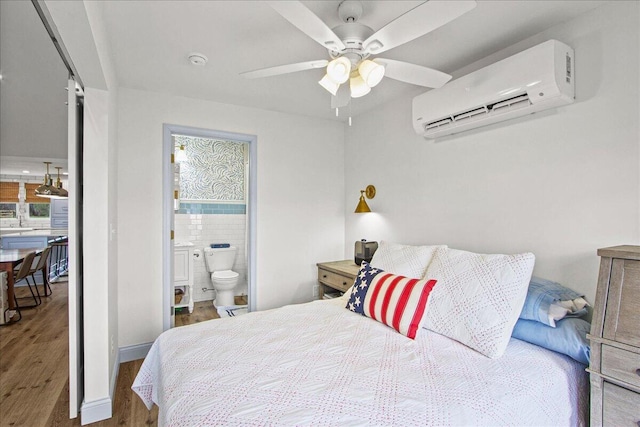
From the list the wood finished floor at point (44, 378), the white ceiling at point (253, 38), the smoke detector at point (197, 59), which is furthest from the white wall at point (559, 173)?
the wood finished floor at point (44, 378)

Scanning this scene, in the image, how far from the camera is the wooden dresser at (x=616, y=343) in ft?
4.16

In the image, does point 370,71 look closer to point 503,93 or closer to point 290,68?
point 290,68

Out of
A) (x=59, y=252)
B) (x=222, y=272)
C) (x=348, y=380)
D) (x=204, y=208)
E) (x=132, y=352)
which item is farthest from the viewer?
(x=59, y=252)

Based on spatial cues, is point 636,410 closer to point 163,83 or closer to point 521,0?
point 521,0

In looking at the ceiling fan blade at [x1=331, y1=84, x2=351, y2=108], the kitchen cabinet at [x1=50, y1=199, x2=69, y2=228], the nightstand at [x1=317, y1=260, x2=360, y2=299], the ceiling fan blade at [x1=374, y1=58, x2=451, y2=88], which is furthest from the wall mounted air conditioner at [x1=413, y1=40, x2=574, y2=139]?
the kitchen cabinet at [x1=50, y1=199, x2=69, y2=228]

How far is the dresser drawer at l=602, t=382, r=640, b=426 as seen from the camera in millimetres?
1256

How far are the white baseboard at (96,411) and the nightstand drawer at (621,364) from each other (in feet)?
8.65

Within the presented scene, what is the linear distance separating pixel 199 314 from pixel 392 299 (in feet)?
9.68

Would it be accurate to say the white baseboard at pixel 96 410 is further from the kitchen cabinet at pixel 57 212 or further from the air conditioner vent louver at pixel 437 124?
the kitchen cabinet at pixel 57 212

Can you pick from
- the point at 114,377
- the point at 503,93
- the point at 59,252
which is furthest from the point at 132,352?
the point at 59,252

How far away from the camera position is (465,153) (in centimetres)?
241

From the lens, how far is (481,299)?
5.43 feet

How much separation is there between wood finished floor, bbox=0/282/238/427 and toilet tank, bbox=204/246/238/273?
61cm

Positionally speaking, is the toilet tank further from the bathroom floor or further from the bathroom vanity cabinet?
the bathroom floor
